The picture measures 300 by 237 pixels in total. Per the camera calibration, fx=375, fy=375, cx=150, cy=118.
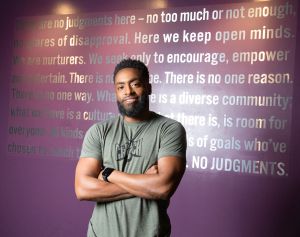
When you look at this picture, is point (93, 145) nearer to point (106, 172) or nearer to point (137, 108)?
point (106, 172)

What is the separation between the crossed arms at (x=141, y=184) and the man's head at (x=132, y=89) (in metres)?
0.25

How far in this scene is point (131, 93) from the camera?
1646 millimetres

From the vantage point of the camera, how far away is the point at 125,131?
65.3 inches

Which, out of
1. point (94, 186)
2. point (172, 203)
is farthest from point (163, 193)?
point (172, 203)

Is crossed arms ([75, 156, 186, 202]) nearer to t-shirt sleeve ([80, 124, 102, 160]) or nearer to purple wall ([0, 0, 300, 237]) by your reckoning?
t-shirt sleeve ([80, 124, 102, 160])

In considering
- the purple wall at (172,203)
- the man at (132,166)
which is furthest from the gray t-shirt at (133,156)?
the purple wall at (172,203)

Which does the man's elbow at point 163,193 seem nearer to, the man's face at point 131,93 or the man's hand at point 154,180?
the man's hand at point 154,180

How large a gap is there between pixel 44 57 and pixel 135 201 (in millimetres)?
2009

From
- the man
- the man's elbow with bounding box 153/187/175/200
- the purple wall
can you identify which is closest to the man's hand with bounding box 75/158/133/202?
the man

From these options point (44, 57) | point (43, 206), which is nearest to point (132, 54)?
point (44, 57)

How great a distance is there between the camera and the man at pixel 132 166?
151 centimetres

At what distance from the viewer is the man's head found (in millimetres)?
1639

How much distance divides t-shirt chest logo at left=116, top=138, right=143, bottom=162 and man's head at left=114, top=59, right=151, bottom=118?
13 centimetres

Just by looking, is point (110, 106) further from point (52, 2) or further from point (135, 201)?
point (135, 201)
